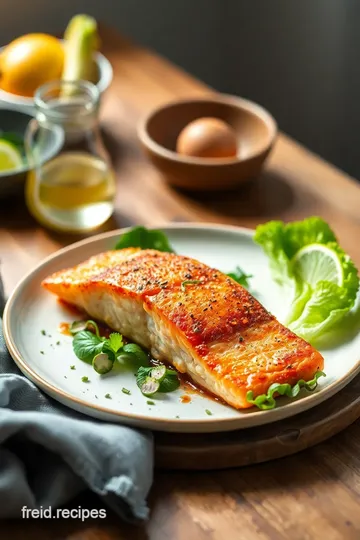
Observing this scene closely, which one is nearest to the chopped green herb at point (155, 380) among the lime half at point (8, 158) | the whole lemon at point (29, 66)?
the lime half at point (8, 158)

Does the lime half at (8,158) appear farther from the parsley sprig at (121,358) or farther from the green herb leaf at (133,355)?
the green herb leaf at (133,355)

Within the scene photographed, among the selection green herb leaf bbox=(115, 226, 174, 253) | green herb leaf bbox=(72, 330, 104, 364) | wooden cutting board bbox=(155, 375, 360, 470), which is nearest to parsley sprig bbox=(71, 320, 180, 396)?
green herb leaf bbox=(72, 330, 104, 364)

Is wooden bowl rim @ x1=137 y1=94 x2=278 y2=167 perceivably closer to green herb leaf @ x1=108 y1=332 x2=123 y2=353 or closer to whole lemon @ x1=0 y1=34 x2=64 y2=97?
whole lemon @ x1=0 y1=34 x2=64 y2=97

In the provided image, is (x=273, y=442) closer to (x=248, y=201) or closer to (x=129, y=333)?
(x=129, y=333)

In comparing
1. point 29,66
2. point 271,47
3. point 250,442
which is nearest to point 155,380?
point 250,442

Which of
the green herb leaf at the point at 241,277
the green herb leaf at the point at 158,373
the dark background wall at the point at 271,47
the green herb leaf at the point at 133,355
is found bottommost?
the dark background wall at the point at 271,47

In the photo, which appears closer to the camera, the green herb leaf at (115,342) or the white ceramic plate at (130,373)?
the white ceramic plate at (130,373)
